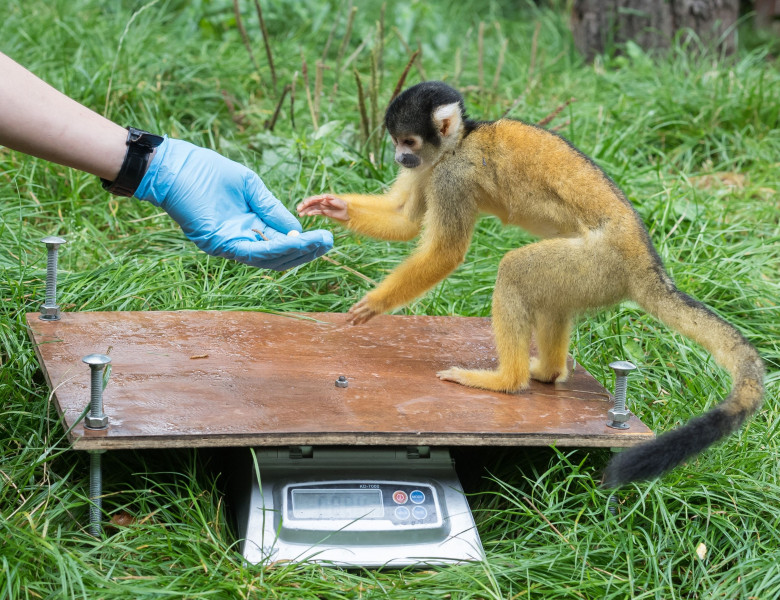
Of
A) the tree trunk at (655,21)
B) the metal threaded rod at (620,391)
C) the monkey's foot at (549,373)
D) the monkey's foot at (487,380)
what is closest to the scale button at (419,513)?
the monkey's foot at (487,380)

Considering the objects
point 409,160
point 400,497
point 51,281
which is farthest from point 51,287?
point 400,497

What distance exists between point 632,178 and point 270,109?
2070 mm

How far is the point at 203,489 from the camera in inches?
101

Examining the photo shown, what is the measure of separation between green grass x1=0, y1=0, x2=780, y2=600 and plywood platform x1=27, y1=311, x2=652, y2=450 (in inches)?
7.2

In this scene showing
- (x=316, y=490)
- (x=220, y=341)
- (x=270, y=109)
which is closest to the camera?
(x=316, y=490)

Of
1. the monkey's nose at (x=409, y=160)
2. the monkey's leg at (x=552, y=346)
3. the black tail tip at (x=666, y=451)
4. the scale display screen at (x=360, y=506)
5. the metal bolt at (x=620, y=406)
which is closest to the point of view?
the black tail tip at (x=666, y=451)

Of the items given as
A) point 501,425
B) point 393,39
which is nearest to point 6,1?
point 393,39

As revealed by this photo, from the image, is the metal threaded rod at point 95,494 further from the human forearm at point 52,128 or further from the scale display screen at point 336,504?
the human forearm at point 52,128

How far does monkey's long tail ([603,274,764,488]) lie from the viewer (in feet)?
6.46

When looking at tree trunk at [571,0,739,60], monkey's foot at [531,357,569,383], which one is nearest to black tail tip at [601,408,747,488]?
monkey's foot at [531,357,569,383]

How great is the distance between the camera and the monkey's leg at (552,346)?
2.87 meters

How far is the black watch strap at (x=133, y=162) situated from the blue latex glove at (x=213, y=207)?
0.02 meters

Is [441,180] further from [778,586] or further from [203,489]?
[778,586]

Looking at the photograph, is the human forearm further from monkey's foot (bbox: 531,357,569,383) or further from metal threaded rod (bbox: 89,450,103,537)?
monkey's foot (bbox: 531,357,569,383)
